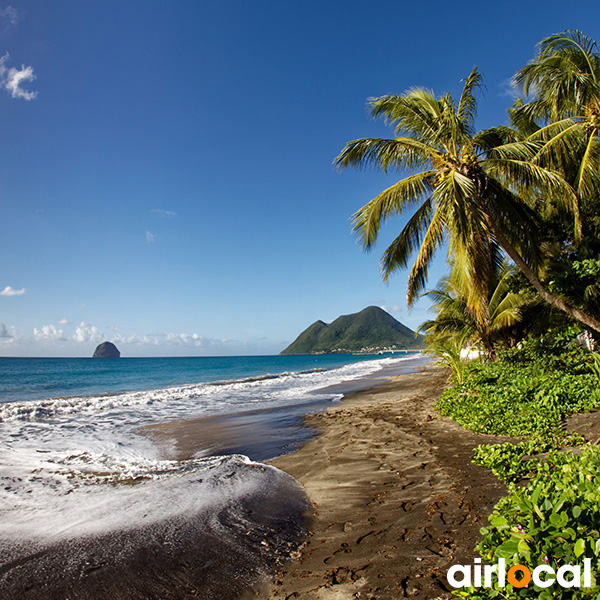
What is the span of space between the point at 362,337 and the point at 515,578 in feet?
559

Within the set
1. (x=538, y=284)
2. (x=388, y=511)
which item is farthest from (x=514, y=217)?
(x=388, y=511)

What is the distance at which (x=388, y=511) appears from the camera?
3.99 metres

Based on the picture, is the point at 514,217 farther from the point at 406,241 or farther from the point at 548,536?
the point at 548,536

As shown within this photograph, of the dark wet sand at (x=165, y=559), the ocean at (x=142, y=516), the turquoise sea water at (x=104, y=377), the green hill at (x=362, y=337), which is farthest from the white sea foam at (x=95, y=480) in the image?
the green hill at (x=362, y=337)

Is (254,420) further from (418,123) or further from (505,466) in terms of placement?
(418,123)

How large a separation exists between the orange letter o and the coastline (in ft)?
3.11

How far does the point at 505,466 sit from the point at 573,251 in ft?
22.4

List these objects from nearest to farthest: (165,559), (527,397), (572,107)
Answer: (165,559) < (527,397) < (572,107)

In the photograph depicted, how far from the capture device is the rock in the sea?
157 meters

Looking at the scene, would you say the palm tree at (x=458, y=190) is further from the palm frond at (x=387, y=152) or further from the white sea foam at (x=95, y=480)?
the white sea foam at (x=95, y=480)

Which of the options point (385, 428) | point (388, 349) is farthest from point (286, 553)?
point (388, 349)

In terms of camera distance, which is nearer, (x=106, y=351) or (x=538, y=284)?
(x=538, y=284)

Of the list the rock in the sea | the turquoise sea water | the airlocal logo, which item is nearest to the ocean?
the airlocal logo

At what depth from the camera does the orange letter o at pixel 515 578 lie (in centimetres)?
171
